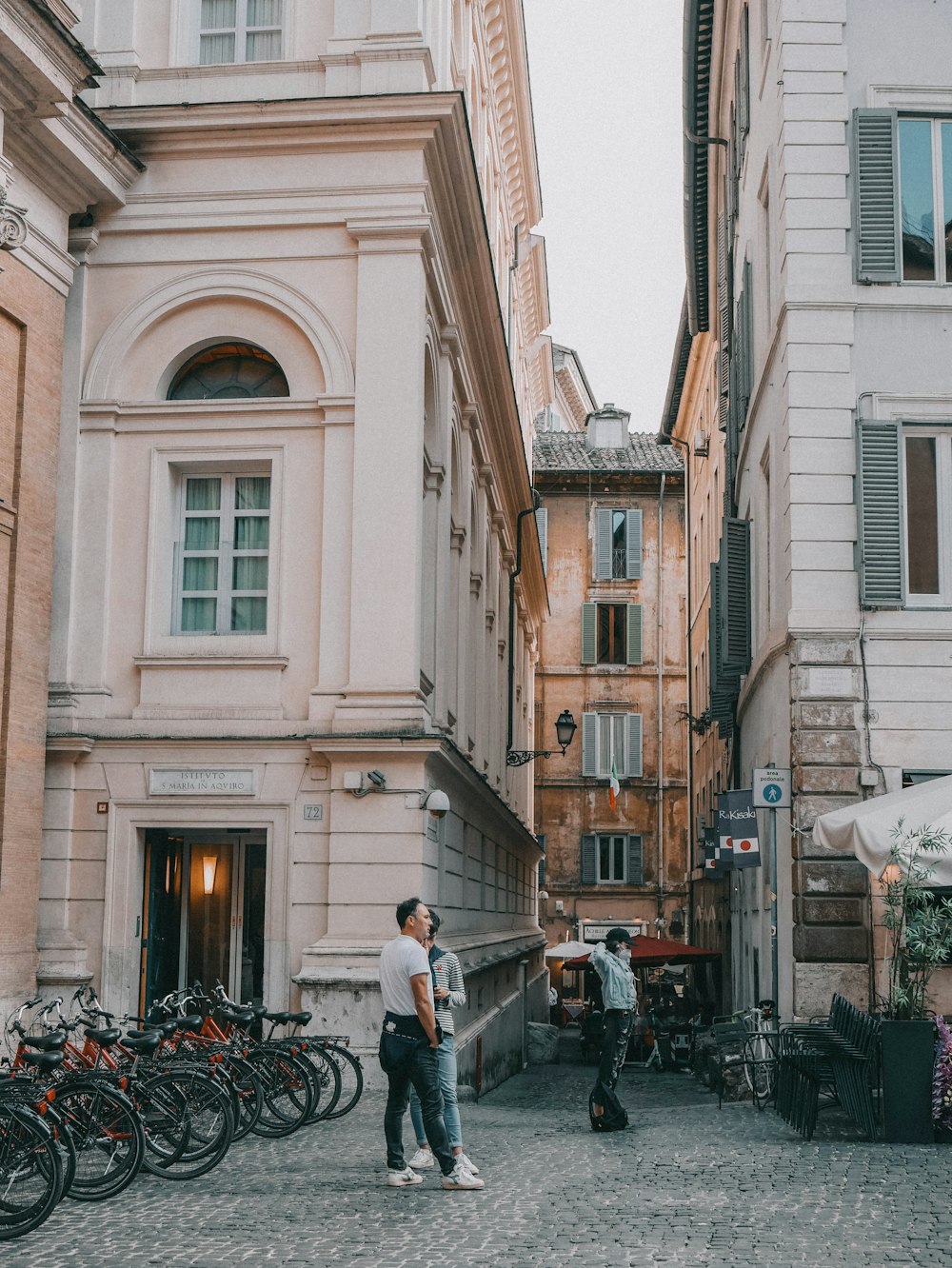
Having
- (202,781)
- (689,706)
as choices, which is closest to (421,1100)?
(202,781)

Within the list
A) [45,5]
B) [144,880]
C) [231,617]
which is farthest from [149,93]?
[144,880]

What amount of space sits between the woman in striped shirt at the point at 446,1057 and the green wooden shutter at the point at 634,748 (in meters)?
36.2

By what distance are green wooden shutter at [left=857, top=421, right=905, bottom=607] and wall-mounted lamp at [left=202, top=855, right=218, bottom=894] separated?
7678mm

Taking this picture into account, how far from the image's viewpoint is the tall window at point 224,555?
1805 cm

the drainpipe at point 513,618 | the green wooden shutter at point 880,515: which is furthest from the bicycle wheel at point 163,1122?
the drainpipe at point 513,618

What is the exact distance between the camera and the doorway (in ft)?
57.5

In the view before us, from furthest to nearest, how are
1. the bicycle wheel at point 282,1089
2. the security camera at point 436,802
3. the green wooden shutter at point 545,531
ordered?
the green wooden shutter at point 545,531 → the security camera at point 436,802 → the bicycle wheel at point 282,1089

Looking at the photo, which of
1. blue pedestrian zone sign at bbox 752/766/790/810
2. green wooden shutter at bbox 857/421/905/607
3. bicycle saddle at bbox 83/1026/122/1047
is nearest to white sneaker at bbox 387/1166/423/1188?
bicycle saddle at bbox 83/1026/122/1047

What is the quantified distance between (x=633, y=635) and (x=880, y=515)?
3344 centimetres

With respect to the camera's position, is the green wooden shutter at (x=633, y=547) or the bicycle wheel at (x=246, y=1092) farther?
the green wooden shutter at (x=633, y=547)

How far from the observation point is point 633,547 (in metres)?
50.3

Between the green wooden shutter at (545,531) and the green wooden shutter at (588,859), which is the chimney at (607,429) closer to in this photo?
the green wooden shutter at (545,531)

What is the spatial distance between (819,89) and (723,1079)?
35.0 ft

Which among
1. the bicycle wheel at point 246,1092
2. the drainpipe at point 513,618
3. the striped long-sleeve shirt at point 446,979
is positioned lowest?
the bicycle wheel at point 246,1092
